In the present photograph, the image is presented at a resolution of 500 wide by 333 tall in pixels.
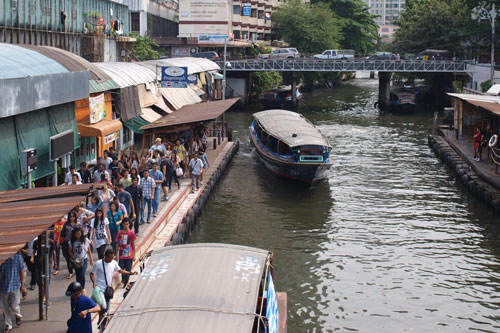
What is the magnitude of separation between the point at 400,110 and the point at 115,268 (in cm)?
5626

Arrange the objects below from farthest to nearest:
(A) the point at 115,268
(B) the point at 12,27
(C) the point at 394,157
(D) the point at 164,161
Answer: (C) the point at 394,157
(B) the point at 12,27
(D) the point at 164,161
(A) the point at 115,268

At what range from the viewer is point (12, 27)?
31453mm

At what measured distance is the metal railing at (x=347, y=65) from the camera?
6738 cm

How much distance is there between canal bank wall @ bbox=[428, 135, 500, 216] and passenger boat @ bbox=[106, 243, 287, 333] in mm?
17986

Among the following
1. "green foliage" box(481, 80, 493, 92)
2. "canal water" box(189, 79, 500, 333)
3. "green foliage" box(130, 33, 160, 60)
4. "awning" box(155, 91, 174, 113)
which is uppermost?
"green foliage" box(130, 33, 160, 60)

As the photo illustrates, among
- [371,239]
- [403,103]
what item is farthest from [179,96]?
[403,103]

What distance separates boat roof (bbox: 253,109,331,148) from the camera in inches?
1211

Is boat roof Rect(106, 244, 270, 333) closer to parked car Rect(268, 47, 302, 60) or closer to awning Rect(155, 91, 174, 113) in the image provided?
awning Rect(155, 91, 174, 113)

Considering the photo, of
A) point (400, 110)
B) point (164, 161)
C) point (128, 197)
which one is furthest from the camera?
point (400, 110)

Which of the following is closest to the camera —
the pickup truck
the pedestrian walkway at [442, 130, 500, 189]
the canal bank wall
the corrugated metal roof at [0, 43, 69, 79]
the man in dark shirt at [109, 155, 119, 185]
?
the corrugated metal roof at [0, 43, 69, 79]

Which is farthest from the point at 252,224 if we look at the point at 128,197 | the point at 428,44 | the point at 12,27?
the point at 428,44

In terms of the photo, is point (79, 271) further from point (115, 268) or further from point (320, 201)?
point (320, 201)

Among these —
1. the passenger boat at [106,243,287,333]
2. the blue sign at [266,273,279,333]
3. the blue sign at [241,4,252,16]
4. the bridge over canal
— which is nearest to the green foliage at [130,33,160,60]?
the bridge over canal

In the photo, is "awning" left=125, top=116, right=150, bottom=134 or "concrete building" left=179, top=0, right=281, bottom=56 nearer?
"awning" left=125, top=116, right=150, bottom=134
